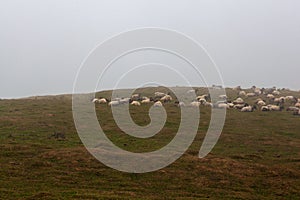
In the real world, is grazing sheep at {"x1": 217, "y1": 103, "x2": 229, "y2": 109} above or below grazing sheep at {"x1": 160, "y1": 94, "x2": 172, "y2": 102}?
below

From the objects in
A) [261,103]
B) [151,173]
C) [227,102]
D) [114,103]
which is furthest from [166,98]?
[151,173]

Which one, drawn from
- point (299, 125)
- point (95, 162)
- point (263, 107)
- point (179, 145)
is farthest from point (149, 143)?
point (263, 107)

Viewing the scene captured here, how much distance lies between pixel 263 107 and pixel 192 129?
1668cm

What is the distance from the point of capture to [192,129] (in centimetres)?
4341

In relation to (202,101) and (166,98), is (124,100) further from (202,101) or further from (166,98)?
(202,101)

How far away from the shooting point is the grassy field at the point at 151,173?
79.9 feet

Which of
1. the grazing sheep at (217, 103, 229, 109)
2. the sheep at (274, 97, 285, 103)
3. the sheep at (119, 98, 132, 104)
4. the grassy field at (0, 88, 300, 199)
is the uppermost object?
the sheep at (119, 98, 132, 104)

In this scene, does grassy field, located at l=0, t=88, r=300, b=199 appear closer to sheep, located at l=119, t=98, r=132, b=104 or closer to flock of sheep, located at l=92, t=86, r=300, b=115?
flock of sheep, located at l=92, t=86, r=300, b=115

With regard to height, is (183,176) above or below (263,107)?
below

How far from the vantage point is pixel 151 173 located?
28328mm

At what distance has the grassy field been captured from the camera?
2434cm

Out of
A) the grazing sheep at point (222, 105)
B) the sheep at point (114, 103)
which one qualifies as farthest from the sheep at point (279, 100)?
the sheep at point (114, 103)

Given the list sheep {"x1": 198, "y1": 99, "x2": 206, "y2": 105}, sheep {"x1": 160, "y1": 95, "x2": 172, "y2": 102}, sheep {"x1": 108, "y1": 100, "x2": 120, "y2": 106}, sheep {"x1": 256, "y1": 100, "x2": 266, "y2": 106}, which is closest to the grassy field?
sheep {"x1": 108, "y1": 100, "x2": 120, "y2": 106}

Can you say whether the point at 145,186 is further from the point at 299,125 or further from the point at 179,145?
the point at 299,125
